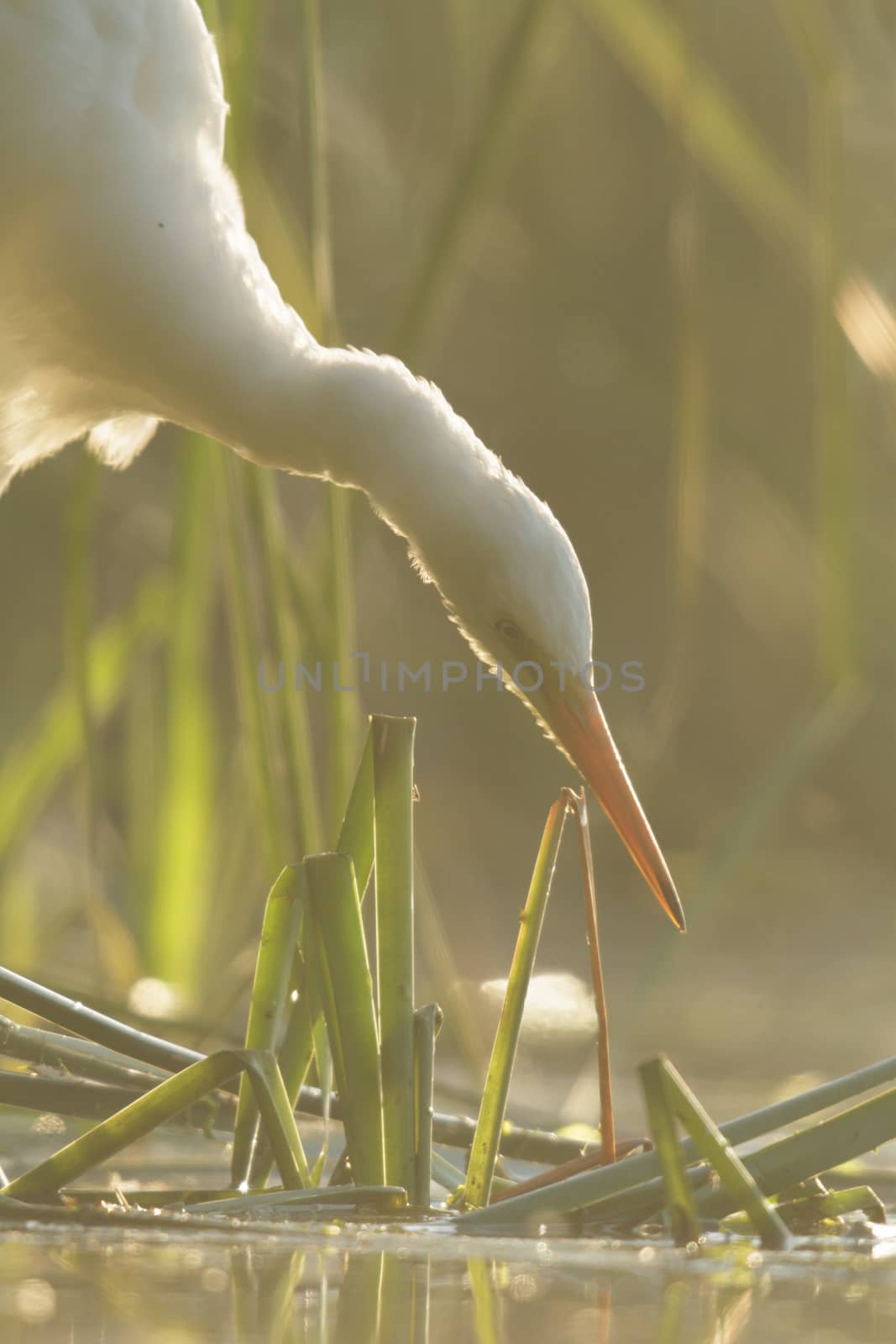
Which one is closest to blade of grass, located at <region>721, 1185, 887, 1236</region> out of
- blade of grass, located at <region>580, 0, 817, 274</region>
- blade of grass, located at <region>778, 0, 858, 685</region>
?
blade of grass, located at <region>778, 0, 858, 685</region>

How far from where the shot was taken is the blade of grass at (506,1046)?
1.26 meters

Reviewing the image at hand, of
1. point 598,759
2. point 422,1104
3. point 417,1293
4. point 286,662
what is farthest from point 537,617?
point 417,1293

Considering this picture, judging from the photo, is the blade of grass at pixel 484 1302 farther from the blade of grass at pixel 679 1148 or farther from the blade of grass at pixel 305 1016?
the blade of grass at pixel 305 1016

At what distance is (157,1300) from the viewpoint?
3.12 ft

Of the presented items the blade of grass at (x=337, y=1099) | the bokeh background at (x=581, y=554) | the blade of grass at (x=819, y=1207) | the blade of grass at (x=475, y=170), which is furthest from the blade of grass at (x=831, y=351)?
the blade of grass at (x=819, y=1207)

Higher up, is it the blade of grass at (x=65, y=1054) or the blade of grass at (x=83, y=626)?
the blade of grass at (x=83, y=626)

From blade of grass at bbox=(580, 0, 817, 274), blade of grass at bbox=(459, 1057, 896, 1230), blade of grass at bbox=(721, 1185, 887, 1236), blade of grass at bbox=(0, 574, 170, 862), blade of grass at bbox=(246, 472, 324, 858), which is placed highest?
blade of grass at bbox=(580, 0, 817, 274)

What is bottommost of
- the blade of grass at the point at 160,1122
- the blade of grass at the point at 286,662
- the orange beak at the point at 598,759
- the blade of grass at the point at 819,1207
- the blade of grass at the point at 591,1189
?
the blade of grass at the point at 819,1207

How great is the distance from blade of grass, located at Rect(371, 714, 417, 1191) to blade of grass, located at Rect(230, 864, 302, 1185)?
0.06 metres

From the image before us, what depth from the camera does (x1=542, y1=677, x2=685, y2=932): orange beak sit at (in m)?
1.62

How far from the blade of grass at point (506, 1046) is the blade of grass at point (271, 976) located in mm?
150

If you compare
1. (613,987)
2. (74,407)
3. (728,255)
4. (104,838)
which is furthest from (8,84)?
(728,255)

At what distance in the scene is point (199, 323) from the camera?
5.79ft

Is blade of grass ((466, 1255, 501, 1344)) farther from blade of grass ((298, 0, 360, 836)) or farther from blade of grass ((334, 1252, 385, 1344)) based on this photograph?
blade of grass ((298, 0, 360, 836))
